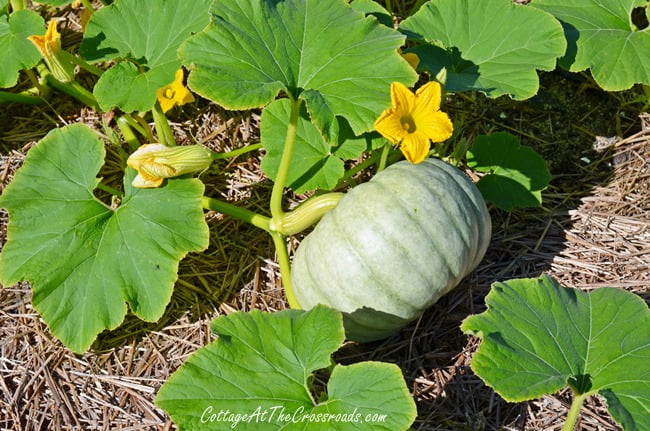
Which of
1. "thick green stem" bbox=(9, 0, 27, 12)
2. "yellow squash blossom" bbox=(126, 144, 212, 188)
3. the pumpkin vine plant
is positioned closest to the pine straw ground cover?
the pumpkin vine plant

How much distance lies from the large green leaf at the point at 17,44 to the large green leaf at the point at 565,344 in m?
1.72

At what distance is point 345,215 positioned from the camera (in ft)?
7.11

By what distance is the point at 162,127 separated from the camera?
8.65 feet

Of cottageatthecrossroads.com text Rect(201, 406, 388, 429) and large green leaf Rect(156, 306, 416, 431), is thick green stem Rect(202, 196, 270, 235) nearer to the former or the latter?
large green leaf Rect(156, 306, 416, 431)

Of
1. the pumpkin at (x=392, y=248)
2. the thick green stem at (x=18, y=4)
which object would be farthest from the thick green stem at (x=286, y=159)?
the thick green stem at (x=18, y=4)

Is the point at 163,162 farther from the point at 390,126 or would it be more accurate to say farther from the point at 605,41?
the point at 605,41

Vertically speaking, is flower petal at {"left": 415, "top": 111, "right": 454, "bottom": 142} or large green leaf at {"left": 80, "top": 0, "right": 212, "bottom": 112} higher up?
large green leaf at {"left": 80, "top": 0, "right": 212, "bottom": 112}

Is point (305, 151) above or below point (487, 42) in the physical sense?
below

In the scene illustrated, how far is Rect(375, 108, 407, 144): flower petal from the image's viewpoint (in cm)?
212

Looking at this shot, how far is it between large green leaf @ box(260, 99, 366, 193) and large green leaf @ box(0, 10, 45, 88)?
2.77 ft

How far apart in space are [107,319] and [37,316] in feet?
1.19

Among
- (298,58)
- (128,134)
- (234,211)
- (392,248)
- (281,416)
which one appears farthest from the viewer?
(128,134)

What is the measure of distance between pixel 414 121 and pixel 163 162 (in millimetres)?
765

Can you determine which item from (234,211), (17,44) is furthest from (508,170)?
(17,44)
